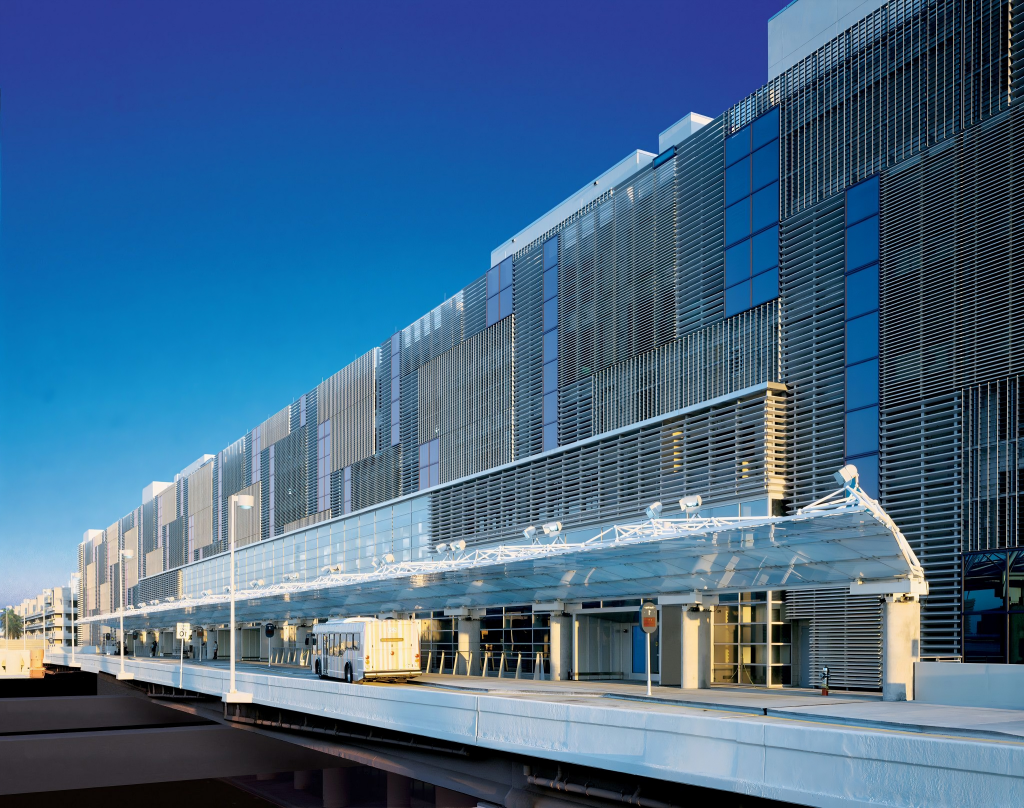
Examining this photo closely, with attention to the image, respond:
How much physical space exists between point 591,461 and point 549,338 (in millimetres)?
7280

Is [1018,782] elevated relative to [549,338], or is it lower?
lower

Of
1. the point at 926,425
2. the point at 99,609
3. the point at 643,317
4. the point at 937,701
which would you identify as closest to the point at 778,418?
the point at 926,425

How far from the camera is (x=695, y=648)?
32156mm

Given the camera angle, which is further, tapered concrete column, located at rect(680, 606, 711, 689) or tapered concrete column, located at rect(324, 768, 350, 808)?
tapered concrete column, located at rect(680, 606, 711, 689)

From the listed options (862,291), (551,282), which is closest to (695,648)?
(862,291)

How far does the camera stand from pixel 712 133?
38719 millimetres

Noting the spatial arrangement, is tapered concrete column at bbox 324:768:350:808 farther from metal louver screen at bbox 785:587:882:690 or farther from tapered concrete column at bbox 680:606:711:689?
metal louver screen at bbox 785:587:882:690

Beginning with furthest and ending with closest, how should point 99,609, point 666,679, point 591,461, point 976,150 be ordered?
1. point 99,609
2. point 591,461
3. point 666,679
4. point 976,150

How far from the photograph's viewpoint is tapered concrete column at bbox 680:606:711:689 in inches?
1250

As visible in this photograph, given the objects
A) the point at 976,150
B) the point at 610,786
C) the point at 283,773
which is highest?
the point at 976,150

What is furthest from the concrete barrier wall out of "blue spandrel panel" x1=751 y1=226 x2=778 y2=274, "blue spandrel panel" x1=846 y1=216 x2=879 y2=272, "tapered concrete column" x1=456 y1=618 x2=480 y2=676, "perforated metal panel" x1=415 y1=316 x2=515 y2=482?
"perforated metal panel" x1=415 y1=316 x2=515 y2=482

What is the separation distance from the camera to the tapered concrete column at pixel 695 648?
104 ft

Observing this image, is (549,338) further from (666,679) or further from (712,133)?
(666,679)

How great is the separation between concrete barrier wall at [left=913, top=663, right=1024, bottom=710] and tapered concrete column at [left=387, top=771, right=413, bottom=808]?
10.7 meters
